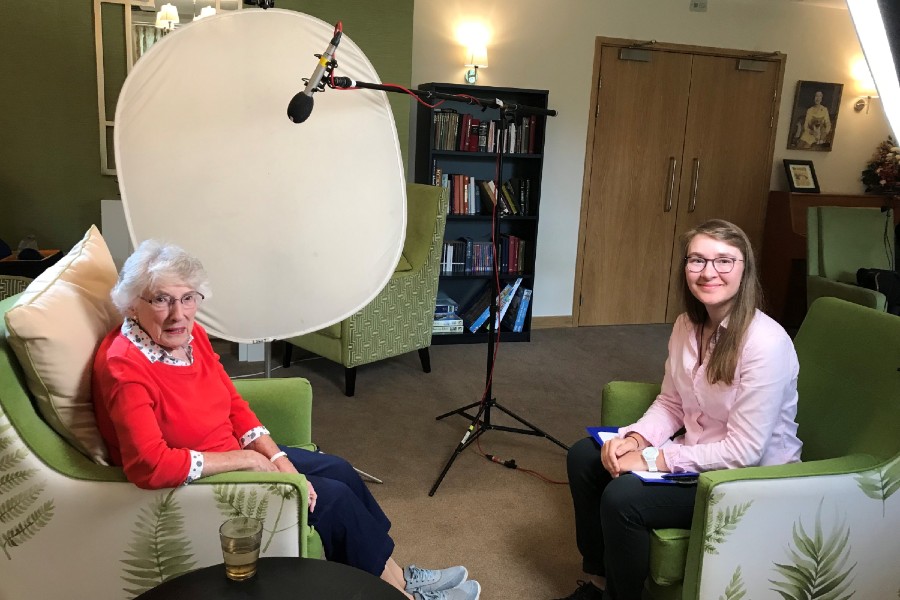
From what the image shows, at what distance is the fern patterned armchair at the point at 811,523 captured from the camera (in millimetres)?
1515

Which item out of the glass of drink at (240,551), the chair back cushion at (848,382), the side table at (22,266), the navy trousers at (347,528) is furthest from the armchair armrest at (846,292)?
the side table at (22,266)

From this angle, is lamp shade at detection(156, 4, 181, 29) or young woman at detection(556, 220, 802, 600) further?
lamp shade at detection(156, 4, 181, 29)

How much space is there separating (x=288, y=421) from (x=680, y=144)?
400 cm

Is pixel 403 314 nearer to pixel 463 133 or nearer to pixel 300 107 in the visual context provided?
pixel 463 133

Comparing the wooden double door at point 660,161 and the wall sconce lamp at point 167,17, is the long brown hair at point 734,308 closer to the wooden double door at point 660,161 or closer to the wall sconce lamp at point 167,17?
the wall sconce lamp at point 167,17

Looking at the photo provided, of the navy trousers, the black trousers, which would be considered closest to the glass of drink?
the navy trousers

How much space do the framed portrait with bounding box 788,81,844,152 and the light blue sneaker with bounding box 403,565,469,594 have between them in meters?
4.60

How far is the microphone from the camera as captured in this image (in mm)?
1752

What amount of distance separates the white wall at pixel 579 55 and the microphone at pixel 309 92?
2758 mm

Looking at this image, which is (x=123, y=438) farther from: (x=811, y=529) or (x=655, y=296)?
(x=655, y=296)

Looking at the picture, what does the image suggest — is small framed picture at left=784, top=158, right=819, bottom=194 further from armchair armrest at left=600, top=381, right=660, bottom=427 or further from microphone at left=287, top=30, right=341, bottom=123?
microphone at left=287, top=30, right=341, bottom=123

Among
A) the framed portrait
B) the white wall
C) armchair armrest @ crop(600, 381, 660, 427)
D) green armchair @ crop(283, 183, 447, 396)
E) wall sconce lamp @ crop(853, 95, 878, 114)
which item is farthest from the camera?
wall sconce lamp @ crop(853, 95, 878, 114)

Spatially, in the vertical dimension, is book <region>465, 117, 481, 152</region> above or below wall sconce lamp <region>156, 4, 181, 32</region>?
below

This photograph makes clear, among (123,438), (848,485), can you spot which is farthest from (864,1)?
(123,438)
